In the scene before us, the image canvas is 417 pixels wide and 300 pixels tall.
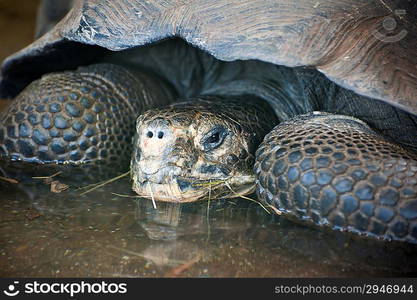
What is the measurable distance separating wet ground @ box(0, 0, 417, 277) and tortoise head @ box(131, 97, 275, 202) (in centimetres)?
A: 8

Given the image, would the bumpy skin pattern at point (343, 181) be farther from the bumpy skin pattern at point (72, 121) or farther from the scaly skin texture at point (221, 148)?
the bumpy skin pattern at point (72, 121)

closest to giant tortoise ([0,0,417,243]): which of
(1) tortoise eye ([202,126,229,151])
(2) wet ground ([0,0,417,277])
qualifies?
(1) tortoise eye ([202,126,229,151])

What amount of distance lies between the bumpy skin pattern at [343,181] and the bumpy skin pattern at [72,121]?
1242mm

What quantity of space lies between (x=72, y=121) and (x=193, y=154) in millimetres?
1056

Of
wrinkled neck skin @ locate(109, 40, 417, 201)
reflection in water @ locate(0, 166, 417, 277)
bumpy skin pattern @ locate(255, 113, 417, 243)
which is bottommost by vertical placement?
reflection in water @ locate(0, 166, 417, 277)

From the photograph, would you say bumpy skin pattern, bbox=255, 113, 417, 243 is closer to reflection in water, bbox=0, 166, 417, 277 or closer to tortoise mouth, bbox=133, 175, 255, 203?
reflection in water, bbox=0, 166, 417, 277

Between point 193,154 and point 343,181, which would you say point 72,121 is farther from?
point 343,181

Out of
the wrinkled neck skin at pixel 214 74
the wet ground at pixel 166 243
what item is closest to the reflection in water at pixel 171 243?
the wet ground at pixel 166 243

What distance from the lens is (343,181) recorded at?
2.39m

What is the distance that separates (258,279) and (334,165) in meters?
0.74

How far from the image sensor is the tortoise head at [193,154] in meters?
2.69

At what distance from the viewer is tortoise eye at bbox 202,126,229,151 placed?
2797 millimetres

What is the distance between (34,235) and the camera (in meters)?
2.36

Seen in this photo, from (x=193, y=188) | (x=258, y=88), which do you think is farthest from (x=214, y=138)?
(x=258, y=88)
